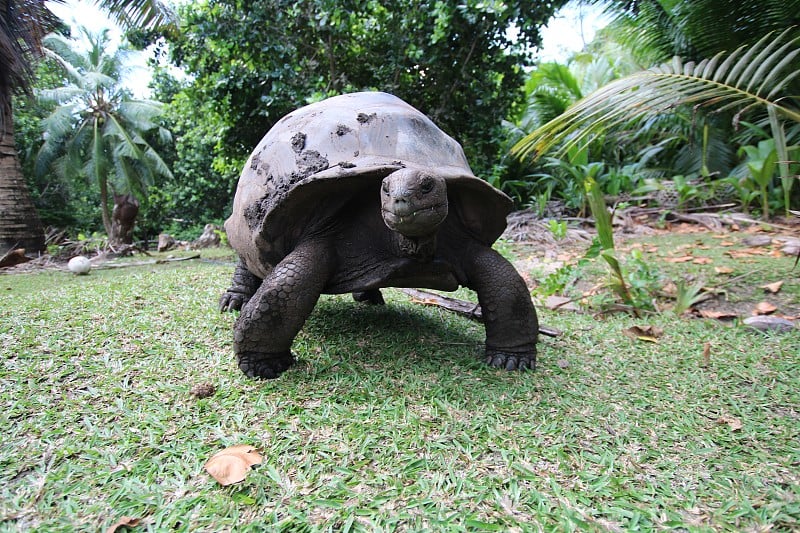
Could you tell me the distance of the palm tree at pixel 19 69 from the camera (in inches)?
218

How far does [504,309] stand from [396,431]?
2.53ft

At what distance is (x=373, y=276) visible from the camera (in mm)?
1984

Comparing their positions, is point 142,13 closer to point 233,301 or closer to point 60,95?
point 233,301

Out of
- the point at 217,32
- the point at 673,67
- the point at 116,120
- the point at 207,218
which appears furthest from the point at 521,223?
the point at 116,120

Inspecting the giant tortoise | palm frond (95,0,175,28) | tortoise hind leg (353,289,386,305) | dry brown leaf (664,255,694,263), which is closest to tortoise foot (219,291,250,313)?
the giant tortoise

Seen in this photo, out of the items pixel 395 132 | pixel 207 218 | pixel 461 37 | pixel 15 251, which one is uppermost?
pixel 461 37

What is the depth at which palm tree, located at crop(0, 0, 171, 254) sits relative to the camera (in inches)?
218

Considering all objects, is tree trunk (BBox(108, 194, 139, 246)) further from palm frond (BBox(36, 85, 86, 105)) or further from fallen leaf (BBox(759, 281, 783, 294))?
palm frond (BBox(36, 85, 86, 105))

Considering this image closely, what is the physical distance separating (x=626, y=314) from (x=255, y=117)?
16.3 feet

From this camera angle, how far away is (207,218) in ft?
59.4

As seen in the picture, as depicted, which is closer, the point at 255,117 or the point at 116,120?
Result: the point at 255,117

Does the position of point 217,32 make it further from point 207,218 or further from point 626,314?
point 207,218

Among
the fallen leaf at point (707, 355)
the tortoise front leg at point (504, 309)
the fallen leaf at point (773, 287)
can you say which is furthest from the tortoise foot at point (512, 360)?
the fallen leaf at point (773, 287)

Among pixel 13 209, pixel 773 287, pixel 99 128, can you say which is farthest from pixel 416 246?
pixel 99 128
